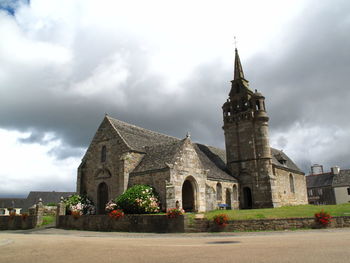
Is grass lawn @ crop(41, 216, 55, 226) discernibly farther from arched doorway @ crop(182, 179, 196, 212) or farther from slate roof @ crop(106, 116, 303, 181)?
arched doorway @ crop(182, 179, 196, 212)

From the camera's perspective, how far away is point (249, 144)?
36531 millimetres

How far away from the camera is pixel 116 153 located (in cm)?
2695

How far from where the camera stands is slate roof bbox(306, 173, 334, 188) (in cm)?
6456

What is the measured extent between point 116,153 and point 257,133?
18217 millimetres

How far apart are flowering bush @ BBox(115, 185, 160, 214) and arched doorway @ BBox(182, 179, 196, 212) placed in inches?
144

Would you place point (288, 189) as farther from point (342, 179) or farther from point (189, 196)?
point (342, 179)

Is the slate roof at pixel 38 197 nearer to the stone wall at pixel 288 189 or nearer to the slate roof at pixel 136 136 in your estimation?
the slate roof at pixel 136 136

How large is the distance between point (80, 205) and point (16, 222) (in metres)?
6.12

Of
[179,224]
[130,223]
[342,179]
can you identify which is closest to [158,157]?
[130,223]

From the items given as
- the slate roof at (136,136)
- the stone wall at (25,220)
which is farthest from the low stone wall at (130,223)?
the slate roof at (136,136)

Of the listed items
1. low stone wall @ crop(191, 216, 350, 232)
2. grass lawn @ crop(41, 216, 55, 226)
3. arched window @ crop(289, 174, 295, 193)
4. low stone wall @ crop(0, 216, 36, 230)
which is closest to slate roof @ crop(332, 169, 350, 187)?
arched window @ crop(289, 174, 295, 193)

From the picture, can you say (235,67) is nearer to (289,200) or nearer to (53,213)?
(289,200)

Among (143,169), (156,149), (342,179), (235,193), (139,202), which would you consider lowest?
(139,202)

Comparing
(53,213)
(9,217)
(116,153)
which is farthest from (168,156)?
(9,217)
